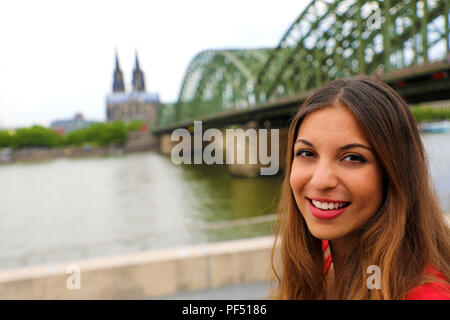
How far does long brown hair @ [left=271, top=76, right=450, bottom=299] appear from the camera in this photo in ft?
3.72

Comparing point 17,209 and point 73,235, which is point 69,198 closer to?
point 17,209

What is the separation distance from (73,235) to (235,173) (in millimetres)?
19285

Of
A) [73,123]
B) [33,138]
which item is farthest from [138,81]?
[33,138]

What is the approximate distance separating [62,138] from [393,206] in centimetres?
11461

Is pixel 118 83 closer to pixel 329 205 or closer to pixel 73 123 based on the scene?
pixel 73 123

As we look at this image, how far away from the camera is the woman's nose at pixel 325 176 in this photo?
3.84 feet

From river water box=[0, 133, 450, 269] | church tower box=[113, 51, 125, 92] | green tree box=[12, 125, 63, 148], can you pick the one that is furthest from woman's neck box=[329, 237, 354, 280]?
church tower box=[113, 51, 125, 92]

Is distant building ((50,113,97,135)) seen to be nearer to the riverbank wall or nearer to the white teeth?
the riverbank wall

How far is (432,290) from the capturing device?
103cm

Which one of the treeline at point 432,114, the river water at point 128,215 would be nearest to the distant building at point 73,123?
the river water at point 128,215

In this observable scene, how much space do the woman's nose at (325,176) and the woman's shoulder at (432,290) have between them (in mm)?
339

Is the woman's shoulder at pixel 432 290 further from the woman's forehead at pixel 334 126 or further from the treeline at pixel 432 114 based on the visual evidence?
the treeline at pixel 432 114

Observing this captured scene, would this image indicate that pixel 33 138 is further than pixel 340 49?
Yes

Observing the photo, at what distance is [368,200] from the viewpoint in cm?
118
